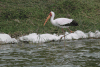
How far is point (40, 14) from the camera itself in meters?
15.8

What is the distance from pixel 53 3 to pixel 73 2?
1459mm

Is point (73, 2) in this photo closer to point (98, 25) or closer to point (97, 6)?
point (97, 6)

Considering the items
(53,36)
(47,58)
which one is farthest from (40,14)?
(47,58)

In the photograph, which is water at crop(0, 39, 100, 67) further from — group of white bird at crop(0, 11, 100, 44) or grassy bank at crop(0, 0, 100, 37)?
grassy bank at crop(0, 0, 100, 37)

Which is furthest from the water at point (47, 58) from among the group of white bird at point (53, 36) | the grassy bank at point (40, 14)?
the grassy bank at point (40, 14)

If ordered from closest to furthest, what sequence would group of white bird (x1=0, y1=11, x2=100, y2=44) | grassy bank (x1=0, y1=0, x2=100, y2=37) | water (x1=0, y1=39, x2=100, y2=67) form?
water (x1=0, y1=39, x2=100, y2=67)
group of white bird (x1=0, y1=11, x2=100, y2=44)
grassy bank (x1=0, y1=0, x2=100, y2=37)

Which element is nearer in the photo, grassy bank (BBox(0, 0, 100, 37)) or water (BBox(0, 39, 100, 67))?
water (BBox(0, 39, 100, 67))

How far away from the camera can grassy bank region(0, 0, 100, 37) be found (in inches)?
525

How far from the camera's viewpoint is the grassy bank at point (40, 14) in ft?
43.7

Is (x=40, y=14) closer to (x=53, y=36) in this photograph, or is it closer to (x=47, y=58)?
(x=53, y=36)

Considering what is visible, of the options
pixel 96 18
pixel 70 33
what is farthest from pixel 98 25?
pixel 70 33

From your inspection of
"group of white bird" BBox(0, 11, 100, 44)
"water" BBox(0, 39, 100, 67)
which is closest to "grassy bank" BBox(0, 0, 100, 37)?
"group of white bird" BBox(0, 11, 100, 44)

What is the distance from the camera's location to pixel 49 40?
11.3 m

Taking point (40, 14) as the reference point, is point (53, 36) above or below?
below
